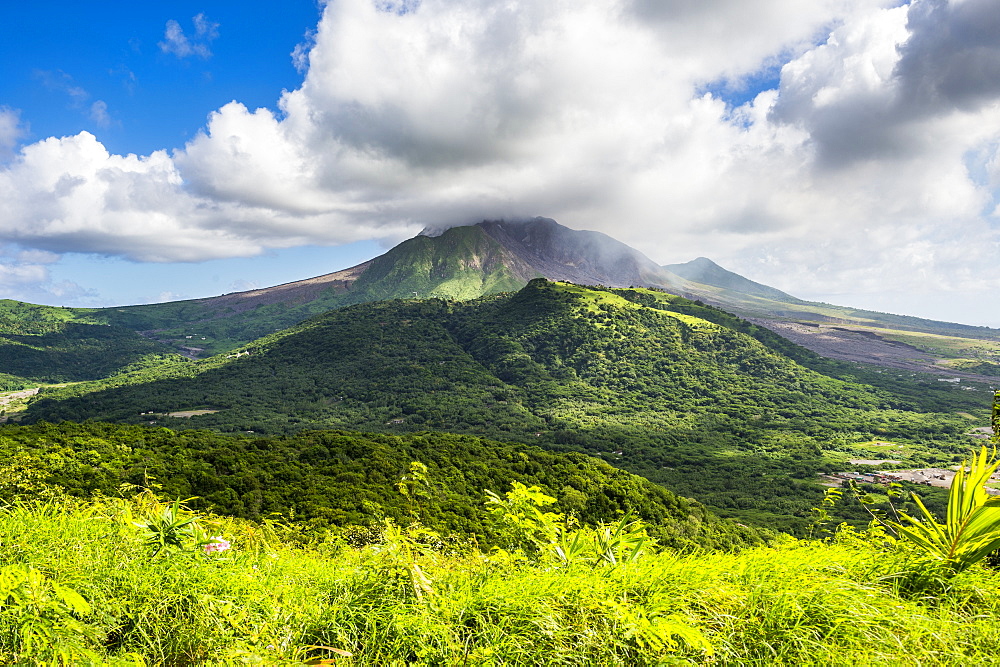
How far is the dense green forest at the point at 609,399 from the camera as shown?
10206 cm

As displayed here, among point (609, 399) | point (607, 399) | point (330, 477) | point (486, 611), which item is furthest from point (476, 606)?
point (609, 399)

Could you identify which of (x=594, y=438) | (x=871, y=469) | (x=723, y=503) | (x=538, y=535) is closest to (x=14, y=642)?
(x=538, y=535)

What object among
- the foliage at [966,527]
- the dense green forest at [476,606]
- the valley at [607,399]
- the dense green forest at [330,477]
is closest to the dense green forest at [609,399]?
the valley at [607,399]

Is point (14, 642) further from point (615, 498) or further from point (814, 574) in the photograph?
point (615, 498)

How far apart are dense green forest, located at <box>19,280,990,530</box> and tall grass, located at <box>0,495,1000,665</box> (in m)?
67.4

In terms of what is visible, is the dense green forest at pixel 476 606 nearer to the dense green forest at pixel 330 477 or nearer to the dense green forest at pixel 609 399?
the dense green forest at pixel 330 477

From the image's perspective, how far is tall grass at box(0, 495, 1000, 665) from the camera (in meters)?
2.99

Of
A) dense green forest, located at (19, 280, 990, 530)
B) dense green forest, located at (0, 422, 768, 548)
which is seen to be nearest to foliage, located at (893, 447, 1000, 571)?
dense green forest, located at (0, 422, 768, 548)

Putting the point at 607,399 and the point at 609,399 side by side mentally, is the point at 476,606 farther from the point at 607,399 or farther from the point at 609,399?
the point at 609,399

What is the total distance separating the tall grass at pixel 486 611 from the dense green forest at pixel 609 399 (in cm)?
6737

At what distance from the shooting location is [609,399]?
159m

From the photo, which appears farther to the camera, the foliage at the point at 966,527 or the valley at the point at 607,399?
the valley at the point at 607,399

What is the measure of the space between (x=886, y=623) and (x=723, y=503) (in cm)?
8173

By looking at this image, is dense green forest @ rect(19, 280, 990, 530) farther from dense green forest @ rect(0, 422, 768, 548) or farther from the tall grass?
the tall grass
